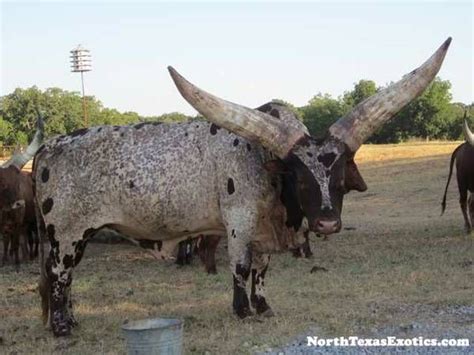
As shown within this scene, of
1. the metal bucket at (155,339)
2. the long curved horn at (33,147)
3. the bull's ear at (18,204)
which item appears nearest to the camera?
the metal bucket at (155,339)

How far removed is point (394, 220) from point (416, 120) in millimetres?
40812

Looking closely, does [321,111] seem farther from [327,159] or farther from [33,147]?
[327,159]

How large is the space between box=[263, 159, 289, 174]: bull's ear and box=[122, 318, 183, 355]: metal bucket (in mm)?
1802

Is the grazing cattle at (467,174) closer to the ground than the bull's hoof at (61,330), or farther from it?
farther from it

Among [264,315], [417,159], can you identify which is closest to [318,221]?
[264,315]

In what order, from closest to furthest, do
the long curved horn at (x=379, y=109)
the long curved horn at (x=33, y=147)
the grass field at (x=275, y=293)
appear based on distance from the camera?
the long curved horn at (x=379, y=109)
the grass field at (x=275, y=293)
the long curved horn at (x=33, y=147)

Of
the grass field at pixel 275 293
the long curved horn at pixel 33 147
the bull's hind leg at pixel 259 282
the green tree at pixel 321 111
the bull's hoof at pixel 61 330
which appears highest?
the green tree at pixel 321 111

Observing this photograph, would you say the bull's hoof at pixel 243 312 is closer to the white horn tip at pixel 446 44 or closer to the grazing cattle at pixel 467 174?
the white horn tip at pixel 446 44

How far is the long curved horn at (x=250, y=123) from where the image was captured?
5953mm

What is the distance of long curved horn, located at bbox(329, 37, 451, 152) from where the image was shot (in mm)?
6164

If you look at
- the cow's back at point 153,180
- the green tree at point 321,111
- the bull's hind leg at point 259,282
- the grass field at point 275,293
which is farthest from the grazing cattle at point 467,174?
the green tree at point 321,111

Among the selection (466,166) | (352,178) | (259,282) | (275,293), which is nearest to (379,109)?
(352,178)

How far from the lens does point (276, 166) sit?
20.3 feet

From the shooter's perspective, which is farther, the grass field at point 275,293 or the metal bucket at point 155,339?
the grass field at point 275,293
